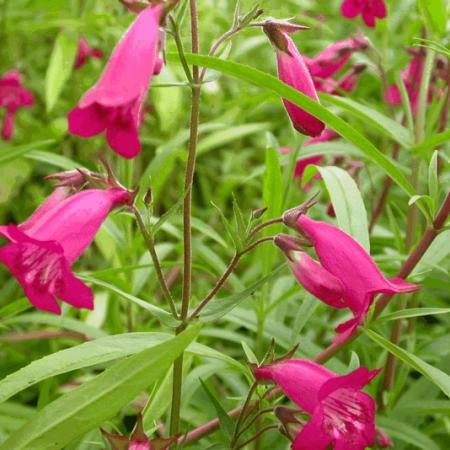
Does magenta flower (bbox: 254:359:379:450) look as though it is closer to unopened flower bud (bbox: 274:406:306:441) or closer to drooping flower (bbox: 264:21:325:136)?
unopened flower bud (bbox: 274:406:306:441)

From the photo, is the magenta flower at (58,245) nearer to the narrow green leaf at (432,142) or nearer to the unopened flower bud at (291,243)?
the unopened flower bud at (291,243)

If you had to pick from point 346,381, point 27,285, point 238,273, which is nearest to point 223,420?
point 346,381

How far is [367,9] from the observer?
1882 mm

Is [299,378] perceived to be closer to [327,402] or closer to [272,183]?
[327,402]

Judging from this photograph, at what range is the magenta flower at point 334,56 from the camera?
2.05 metres

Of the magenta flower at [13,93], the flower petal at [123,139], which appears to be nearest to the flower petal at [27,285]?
the flower petal at [123,139]

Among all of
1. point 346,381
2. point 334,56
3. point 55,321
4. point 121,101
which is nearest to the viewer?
point 121,101

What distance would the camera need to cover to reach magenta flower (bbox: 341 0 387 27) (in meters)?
1.85

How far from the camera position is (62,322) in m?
1.65

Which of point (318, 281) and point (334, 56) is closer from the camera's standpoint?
point (318, 281)

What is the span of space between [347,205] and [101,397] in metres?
0.62

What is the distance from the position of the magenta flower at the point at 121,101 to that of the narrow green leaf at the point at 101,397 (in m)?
0.23

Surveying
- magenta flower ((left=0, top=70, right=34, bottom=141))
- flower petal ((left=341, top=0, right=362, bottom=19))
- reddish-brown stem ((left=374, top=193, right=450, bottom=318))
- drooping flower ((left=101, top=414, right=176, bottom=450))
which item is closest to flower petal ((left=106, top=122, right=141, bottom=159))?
drooping flower ((left=101, top=414, right=176, bottom=450))

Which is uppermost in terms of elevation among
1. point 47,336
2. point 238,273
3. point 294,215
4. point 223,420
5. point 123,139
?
point 123,139
